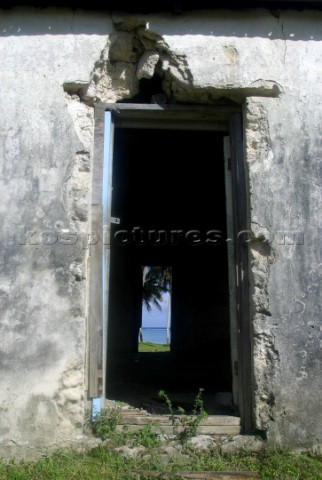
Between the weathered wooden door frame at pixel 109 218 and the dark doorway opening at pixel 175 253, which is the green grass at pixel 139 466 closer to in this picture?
the weathered wooden door frame at pixel 109 218

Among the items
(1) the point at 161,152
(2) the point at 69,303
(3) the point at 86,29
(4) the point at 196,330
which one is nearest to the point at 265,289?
(2) the point at 69,303

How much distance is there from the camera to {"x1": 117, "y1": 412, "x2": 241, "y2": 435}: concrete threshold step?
376cm

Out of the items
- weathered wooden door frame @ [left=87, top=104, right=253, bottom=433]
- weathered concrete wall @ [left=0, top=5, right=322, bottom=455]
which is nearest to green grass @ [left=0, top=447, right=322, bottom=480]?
weathered concrete wall @ [left=0, top=5, right=322, bottom=455]

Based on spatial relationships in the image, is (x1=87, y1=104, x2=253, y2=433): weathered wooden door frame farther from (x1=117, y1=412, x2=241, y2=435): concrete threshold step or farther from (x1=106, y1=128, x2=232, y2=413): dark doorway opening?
(x1=106, y1=128, x2=232, y2=413): dark doorway opening

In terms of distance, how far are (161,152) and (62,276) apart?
3950 mm

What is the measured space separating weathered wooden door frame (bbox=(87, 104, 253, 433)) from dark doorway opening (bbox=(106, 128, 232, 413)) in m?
1.76

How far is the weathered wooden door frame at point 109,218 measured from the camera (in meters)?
3.86

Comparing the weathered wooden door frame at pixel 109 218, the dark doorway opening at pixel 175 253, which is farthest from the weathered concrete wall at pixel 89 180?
the dark doorway opening at pixel 175 253

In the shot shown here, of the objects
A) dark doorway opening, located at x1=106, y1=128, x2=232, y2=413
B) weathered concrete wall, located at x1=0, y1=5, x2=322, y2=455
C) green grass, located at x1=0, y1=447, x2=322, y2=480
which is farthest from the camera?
dark doorway opening, located at x1=106, y1=128, x2=232, y2=413

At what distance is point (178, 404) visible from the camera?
473cm

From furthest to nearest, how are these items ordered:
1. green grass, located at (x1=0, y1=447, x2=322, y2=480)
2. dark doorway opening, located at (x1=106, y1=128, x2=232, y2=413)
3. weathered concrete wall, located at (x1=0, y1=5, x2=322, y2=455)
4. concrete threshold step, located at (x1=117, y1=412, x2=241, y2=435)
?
dark doorway opening, located at (x1=106, y1=128, x2=232, y2=413)
concrete threshold step, located at (x1=117, y1=412, x2=241, y2=435)
weathered concrete wall, located at (x1=0, y1=5, x2=322, y2=455)
green grass, located at (x1=0, y1=447, x2=322, y2=480)

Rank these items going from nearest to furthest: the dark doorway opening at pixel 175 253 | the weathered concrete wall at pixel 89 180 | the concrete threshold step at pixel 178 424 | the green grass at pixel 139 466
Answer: the green grass at pixel 139 466 < the weathered concrete wall at pixel 89 180 < the concrete threshold step at pixel 178 424 < the dark doorway opening at pixel 175 253

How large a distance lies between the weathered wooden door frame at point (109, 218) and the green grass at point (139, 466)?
1.12 feet

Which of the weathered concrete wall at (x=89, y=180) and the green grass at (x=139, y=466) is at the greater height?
the weathered concrete wall at (x=89, y=180)
